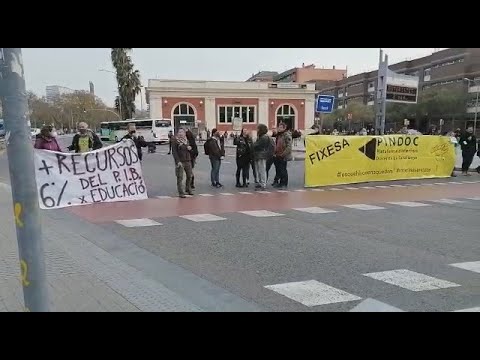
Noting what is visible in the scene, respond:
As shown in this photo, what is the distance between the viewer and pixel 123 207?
8.91 meters

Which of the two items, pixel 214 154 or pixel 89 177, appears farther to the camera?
pixel 214 154

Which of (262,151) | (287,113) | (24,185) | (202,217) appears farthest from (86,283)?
(287,113)

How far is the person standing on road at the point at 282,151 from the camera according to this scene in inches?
463

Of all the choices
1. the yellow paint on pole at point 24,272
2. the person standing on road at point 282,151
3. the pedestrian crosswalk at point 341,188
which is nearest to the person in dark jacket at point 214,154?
the pedestrian crosswalk at point 341,188

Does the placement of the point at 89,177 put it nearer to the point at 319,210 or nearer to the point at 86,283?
the point at 319,210

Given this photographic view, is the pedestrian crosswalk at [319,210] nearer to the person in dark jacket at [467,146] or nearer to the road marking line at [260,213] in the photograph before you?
the road marking line at [260,213]

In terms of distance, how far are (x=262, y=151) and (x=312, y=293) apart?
747cm

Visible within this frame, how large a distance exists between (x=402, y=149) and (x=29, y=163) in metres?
13.2

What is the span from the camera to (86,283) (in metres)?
4.28

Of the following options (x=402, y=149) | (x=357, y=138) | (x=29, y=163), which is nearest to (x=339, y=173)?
(x=357, y=138)
